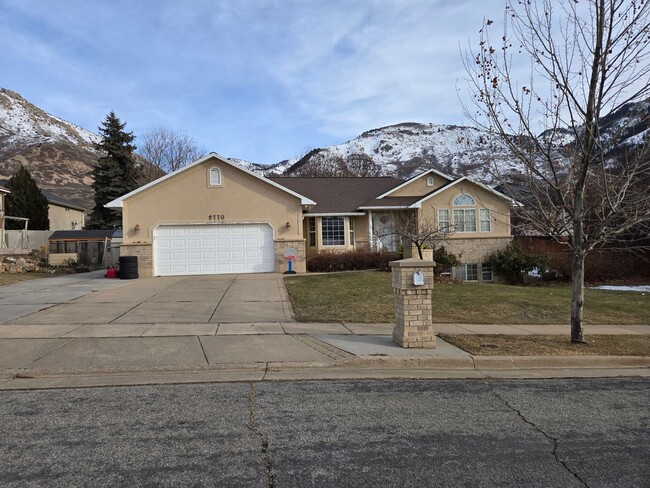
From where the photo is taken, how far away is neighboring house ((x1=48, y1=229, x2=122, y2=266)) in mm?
28638

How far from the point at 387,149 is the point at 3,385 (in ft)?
546

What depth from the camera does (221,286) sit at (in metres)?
15.8

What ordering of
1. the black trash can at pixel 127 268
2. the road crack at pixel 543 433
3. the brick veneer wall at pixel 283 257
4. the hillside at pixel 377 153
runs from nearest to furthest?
the road crack at pixel 543 433
the hillside at pixel 377 153
the black trash can at pixel 127 268
the brick veneer wall at pixel 283 257

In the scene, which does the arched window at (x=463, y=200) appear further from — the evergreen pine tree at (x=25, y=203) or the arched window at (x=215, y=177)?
the evergreen pine tree at (x=25, y=203)

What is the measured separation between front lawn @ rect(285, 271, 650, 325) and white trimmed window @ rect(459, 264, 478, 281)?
27.9ft

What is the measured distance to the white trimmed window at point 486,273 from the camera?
24.9 metres

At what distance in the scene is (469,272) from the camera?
82.2 ft

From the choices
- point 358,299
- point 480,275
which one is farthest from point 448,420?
point 480,275

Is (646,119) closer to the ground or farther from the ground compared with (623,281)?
farther from the ground

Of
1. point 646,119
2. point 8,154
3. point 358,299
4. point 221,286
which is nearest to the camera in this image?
point 646,119

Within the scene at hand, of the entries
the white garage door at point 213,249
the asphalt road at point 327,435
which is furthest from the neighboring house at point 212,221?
the asphalt road at point 327,435

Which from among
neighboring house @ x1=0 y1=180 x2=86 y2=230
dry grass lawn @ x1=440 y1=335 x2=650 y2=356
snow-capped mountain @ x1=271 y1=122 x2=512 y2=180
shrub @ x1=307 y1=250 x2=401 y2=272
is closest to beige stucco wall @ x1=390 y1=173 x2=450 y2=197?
shrub @ x1=307 y1=250 x2=401 y2=272

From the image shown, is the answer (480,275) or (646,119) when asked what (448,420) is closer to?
(646,119)

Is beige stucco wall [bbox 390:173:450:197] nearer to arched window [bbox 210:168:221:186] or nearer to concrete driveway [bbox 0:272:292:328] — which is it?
arched window [bbox 210:168:221:186]
